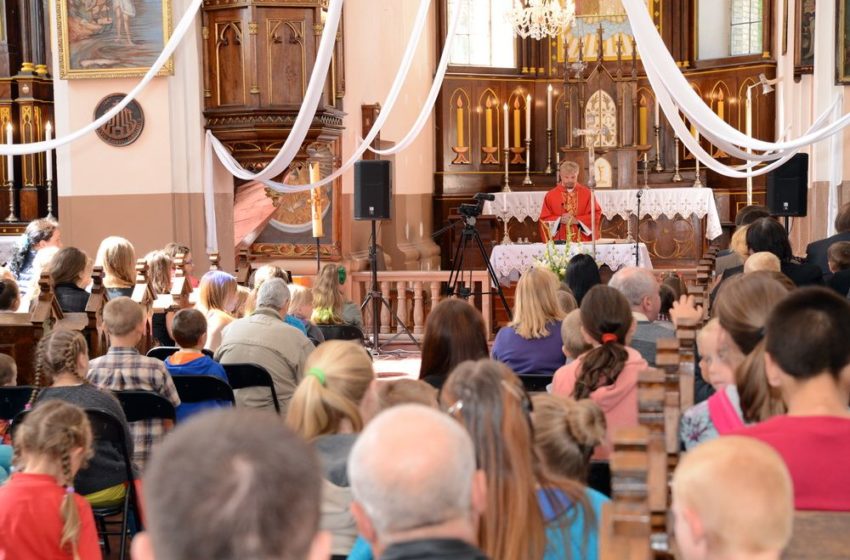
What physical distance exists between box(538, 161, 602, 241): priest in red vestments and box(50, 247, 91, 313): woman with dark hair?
5865 mm

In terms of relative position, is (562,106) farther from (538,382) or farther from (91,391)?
(91,391)

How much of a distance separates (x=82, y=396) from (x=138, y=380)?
1.91 feet

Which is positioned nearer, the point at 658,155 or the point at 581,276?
the point at 581,276

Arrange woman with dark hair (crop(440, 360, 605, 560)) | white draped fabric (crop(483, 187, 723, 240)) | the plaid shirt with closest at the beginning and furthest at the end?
1. woman with dark hair (crop(440, 360, 605, 560))
2. the plaid shirt
3. white draped fabric (crop(483, 187, 723, 240))

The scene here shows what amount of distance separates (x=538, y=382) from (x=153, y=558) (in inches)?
161

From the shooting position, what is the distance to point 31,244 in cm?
880

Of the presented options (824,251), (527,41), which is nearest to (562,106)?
(527,41)

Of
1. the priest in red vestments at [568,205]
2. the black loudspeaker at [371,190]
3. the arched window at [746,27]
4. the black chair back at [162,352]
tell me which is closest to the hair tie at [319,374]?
the black chair back at [162,352]

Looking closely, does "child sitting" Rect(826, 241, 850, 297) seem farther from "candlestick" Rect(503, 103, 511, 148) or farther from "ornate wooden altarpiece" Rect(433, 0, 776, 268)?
"candlestick" Rect(503, 103, 511, 148)

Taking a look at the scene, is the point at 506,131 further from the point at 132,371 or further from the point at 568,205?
the point at 132,371

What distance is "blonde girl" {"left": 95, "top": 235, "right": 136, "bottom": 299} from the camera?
7410mm

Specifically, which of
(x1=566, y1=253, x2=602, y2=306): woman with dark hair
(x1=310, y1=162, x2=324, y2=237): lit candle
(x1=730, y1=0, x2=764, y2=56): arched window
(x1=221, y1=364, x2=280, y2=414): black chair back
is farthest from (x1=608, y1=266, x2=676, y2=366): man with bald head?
(x1=730, y1=0, x2=764, y2=56): arched window

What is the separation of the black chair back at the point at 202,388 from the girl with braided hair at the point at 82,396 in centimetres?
54

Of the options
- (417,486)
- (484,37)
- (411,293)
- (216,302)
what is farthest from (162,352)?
(484,37)
